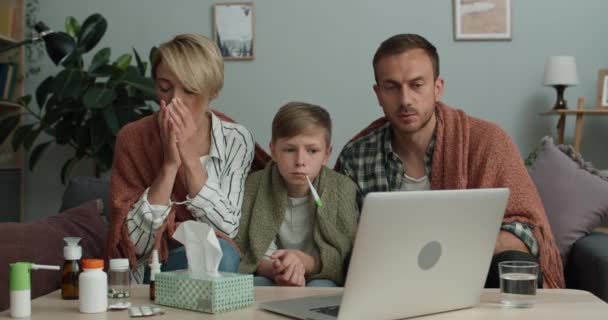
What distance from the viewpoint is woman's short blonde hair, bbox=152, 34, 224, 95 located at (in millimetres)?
1811

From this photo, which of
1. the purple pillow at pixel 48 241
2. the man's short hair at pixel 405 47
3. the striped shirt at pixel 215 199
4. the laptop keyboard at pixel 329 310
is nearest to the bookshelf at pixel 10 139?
the purple pillow at pixel 48 241

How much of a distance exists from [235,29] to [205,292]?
2636mm

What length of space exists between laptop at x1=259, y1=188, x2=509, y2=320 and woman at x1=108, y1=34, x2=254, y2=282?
67cm

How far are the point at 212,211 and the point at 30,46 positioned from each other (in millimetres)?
2354

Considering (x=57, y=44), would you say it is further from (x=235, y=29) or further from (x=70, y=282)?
(x=70, y=282)

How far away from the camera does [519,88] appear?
362 centimetres

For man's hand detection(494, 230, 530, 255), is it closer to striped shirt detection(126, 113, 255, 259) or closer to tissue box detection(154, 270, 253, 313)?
striped shirt detection(126, 113, 255, 259)

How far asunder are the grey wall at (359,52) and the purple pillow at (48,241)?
164cm

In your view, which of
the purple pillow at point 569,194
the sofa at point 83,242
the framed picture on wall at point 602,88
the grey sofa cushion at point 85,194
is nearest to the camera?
the sofa at point 83,242

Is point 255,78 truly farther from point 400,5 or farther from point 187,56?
point 187,56

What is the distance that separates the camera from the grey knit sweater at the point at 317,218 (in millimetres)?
1806

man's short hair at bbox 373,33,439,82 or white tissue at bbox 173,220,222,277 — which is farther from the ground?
man's short hair at bbox 373,33,439,82

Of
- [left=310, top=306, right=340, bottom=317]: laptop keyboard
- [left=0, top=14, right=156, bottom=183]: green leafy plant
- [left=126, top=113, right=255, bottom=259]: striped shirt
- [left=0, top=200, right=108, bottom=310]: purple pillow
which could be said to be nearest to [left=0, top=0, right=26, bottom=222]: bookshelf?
[left=0, top=14, right=156, bottom=183]: green leafy plant

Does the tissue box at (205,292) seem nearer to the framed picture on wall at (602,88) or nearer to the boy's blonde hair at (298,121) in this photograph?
the boy's blonde hair at (298,121)
